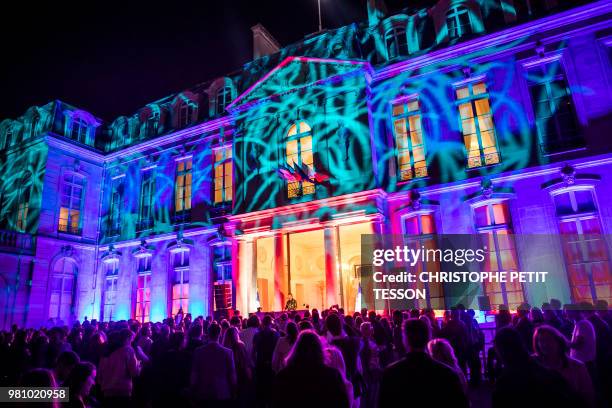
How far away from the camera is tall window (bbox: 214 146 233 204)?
59.8ft

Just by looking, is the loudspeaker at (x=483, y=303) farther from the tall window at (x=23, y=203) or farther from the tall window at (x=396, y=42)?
the tall window at (x=23, y=203)

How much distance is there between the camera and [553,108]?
12484 millimetres

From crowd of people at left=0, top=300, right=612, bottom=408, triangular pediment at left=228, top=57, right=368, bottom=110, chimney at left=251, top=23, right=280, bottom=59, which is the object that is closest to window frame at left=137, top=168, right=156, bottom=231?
triangular pediment at left=228, top=57, right=368, bottom=110

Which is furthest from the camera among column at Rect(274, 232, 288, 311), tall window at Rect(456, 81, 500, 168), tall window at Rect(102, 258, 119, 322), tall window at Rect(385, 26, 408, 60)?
tall window at Rect(102, 258, 119, 322)

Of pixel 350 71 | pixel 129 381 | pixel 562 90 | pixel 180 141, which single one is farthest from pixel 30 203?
pixel 562 90

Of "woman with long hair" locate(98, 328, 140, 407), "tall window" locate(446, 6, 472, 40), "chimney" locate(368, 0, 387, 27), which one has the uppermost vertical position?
"chimney" locate(368, 0, 387, 27)

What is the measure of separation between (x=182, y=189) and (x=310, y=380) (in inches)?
711

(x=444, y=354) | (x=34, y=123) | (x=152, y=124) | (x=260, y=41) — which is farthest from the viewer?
(x=152, y=124)

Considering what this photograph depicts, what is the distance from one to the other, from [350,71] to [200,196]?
9.33 m

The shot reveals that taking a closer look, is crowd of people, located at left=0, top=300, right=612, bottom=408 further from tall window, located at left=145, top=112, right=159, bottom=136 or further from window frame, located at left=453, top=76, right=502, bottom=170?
tall window, located at left=145, top=112, right=159, bottom=136

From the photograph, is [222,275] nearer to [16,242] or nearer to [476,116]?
[16,242]

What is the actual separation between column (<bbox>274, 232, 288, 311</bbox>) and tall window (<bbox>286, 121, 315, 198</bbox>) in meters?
1.90

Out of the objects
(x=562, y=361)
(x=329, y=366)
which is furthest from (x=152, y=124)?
(x=562, y=361)

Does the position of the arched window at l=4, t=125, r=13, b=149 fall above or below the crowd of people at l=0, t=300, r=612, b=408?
above
